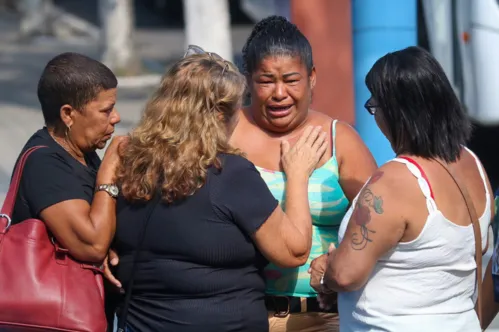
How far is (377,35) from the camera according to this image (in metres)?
5.70

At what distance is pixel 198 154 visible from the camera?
8.66 feet

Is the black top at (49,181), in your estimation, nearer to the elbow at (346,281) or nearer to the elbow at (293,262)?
the elbow at (293,262)

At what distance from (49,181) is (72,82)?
0.33 metres

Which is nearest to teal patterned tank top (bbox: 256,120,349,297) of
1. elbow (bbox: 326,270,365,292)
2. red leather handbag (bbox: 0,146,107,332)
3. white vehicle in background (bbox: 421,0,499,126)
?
elbow (bbox: 326,270,365,292)

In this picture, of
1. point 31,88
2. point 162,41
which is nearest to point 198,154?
point 31,88

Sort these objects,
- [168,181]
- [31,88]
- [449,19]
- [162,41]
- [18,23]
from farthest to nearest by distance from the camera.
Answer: [18,23] < [162,41] < [31,88] < [449,19] < [168,181]

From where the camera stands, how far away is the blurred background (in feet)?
19.0

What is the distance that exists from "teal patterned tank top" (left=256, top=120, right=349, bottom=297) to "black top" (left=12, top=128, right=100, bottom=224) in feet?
2.03

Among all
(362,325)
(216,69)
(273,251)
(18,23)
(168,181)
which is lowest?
(362,325)

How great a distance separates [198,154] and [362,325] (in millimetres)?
706

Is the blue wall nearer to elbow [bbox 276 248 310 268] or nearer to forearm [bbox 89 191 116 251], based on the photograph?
elbow [bbox 276 248 310 268]

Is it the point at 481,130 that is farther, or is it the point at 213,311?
the point at 481,130

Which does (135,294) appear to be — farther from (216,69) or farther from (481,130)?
(481,130)

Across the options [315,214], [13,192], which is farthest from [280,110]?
[13,192]
